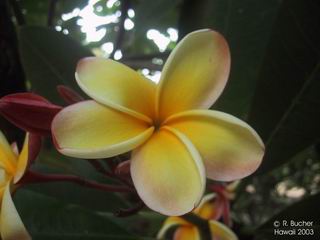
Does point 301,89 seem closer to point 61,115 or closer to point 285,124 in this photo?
point 285,124

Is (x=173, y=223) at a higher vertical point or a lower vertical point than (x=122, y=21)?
lower

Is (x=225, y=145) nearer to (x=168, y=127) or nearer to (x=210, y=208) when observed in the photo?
(x=168, y=127)

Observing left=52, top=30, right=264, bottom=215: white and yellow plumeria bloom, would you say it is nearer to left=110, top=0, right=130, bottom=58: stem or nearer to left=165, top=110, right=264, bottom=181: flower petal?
left=165, top=110, right=264, bottom=181: flower petal

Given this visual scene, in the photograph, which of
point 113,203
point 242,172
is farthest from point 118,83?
point 113,203

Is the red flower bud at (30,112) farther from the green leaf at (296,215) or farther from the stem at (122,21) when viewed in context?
the stem at (122,21)

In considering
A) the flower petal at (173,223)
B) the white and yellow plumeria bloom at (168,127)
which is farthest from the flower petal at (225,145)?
the flower petal at (173,223)

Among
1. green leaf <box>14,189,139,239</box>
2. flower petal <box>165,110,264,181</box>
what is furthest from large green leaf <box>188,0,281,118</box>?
flower petal <box>165,110,264,181</box>

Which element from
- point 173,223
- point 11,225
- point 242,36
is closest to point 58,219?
point 173,223
